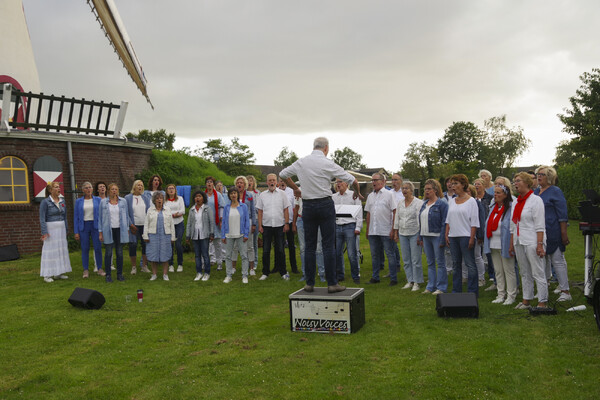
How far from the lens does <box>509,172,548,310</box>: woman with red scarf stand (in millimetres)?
6602

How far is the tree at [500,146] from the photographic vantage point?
58.9 meters

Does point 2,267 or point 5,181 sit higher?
point 5,181

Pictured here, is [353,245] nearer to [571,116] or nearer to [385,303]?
[385,303]

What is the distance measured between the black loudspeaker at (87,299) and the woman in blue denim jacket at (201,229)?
8.75ft

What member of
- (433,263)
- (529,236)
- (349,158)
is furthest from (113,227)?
(349,158)

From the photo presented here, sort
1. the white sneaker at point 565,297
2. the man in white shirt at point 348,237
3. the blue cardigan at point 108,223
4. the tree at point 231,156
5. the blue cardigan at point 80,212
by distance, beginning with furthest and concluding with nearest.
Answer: the tree at point 231,156
the blue cardigan at point 80,212
the blue cardigan at point 108,223
the man in white shirt at point 348,237
the white sneaker at point 565,297

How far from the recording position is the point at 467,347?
5398mm

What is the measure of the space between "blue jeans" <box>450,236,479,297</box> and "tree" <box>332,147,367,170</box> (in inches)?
4210

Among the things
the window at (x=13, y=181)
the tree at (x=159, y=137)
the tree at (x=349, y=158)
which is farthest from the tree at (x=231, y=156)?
the tree at (x=349, y=158)

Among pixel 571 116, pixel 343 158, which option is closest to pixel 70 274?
pixel 571 116

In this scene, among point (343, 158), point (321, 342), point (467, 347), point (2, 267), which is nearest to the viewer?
point (467, 347)

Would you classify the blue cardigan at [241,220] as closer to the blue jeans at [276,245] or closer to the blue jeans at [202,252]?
the blue jeans at [276,245]

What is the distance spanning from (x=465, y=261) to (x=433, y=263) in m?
0.75

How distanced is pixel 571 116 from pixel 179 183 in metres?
22.0
